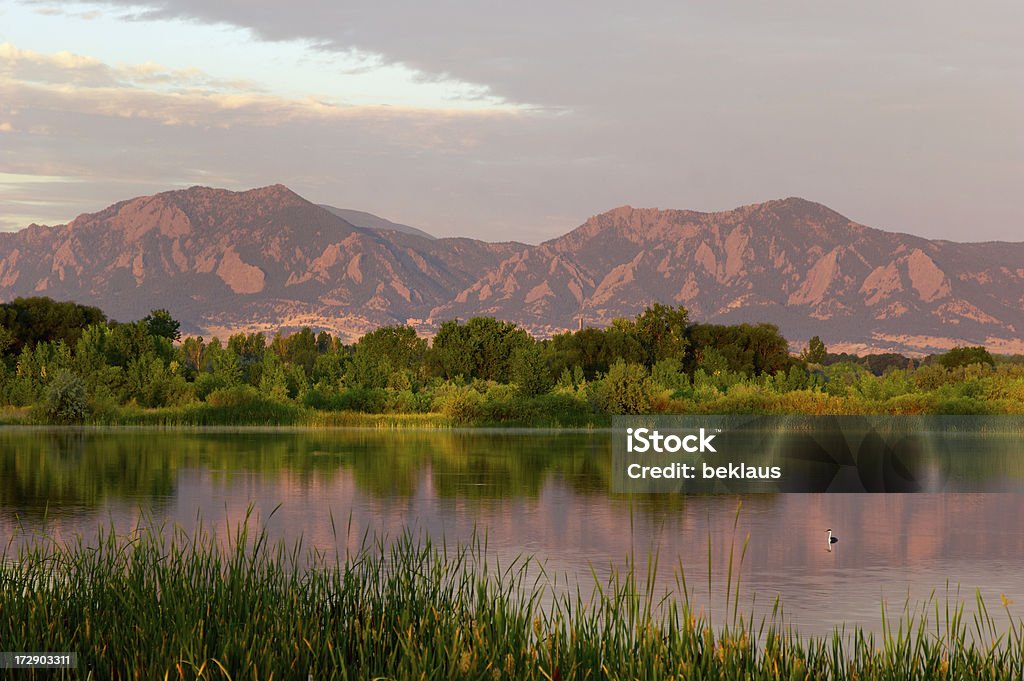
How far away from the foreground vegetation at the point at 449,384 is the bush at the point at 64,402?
66 mm

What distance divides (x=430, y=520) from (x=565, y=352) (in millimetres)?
57781

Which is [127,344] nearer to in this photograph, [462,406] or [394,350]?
[394,350]

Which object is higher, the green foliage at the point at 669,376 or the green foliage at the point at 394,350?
the green foliage at the point at 394,350

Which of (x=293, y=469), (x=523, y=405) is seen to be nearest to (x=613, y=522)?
(x=293, y=469)

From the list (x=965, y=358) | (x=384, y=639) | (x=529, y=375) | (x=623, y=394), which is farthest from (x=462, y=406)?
(x=384, y=639)

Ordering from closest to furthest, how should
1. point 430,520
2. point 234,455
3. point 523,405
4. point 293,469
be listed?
point 430,520 → point 293,469 → point 234,455 → point 523,405

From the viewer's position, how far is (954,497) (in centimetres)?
2998

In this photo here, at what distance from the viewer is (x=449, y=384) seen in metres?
68.8

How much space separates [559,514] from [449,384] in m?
43.9

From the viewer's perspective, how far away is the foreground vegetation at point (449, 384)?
60312mm

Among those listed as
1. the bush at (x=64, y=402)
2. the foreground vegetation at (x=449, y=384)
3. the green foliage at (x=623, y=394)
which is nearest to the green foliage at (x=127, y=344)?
the foreground vegetation at (x=449, y=384)

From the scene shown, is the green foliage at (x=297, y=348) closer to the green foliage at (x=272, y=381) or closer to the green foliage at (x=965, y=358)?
the green foliage at (x=272, y=381)

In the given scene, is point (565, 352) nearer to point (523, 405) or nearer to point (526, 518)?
point (523, 405)

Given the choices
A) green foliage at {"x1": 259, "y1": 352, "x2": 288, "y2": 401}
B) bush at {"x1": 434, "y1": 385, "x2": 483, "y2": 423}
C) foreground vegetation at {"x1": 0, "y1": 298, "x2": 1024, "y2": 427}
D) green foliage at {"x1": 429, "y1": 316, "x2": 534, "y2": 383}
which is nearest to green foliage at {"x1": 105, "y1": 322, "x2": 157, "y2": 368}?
foreground vegetation at {"x1": 0, "y1": 298, "x2": 1024, "y2": 427}
